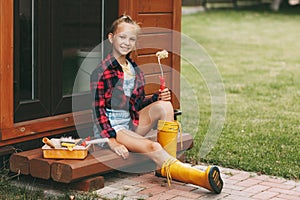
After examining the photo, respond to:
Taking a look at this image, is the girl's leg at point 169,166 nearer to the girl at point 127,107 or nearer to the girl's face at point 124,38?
the girl at point 127,107

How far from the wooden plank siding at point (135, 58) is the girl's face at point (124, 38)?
521mm

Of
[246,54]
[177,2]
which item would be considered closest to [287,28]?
[246,54]

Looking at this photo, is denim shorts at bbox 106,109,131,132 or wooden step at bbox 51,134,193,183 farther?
denim shorts at bbox 106,109,131,132

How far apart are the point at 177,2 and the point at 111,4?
864mm

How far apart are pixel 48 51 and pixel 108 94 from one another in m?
0.53

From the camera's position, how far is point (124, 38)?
202 inches

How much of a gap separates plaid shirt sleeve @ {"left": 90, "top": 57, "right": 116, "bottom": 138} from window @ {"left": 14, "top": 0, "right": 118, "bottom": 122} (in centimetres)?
30

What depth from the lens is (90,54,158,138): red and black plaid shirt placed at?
5.02 metres

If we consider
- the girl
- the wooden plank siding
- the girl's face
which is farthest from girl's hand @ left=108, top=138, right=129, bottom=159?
the girl's face

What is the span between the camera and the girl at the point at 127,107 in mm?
4988

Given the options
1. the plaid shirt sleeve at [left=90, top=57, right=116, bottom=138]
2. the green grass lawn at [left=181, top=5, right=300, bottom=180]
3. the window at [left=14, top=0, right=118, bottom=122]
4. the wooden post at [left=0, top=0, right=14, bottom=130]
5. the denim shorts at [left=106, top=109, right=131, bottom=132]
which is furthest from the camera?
the green grass lawn at [left=181, top=5, right=300, bottom=180]

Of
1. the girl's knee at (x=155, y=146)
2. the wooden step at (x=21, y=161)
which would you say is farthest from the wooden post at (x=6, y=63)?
the girl's knee at (x=155, y=146)

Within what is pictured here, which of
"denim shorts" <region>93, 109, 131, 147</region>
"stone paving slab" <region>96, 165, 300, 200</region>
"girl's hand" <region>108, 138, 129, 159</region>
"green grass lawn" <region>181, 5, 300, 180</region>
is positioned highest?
"denim shorts" <region>93, 109, 131, 147</region>

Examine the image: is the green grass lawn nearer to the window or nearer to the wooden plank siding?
the wooden plank siding
